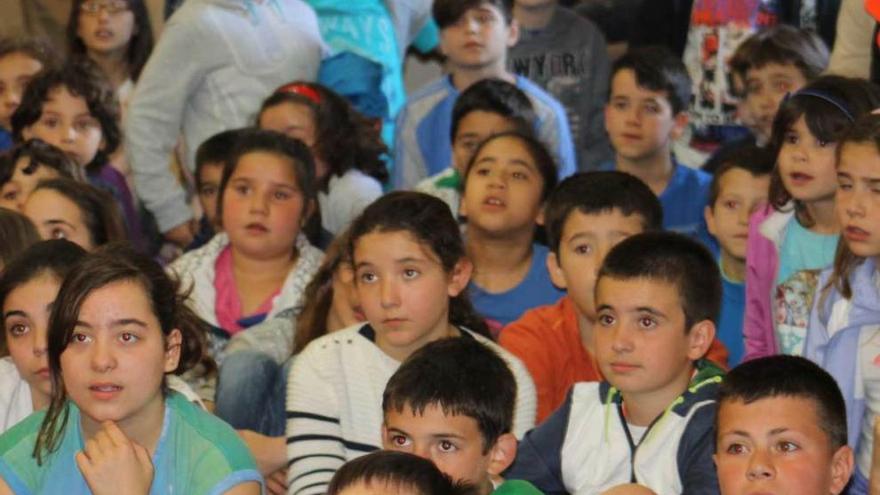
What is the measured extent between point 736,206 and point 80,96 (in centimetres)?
209

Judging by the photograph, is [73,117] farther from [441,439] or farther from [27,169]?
[441,439]

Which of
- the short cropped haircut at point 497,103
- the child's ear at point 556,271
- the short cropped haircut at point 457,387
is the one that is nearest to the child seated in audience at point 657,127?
the short cropped haircut at point 497,103

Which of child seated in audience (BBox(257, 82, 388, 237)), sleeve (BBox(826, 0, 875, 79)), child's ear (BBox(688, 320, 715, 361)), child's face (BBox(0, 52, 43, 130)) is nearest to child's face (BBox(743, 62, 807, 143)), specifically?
sleeve (BBox(826, 0, 875, 79))

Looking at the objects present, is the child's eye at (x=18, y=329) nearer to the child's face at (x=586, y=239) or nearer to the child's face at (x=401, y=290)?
the child's face at (x=401, y=290)

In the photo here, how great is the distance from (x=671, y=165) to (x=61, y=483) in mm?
2540

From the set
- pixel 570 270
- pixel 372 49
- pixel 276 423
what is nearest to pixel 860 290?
pixel 570 270

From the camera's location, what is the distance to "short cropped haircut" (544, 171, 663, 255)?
3928 mm

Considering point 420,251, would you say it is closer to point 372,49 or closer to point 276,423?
point 276,423

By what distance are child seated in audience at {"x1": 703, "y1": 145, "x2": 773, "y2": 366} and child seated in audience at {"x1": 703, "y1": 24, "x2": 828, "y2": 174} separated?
1.71 feet

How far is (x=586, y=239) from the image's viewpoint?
3893 mm

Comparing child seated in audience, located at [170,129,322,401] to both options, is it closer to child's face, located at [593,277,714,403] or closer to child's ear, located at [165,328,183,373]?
child's ear, located at [165,328,183,373]

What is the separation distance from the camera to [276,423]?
388 centimetres

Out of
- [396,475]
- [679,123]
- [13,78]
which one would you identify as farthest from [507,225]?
[13,78]

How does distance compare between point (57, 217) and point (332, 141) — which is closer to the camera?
point (57, 217)
